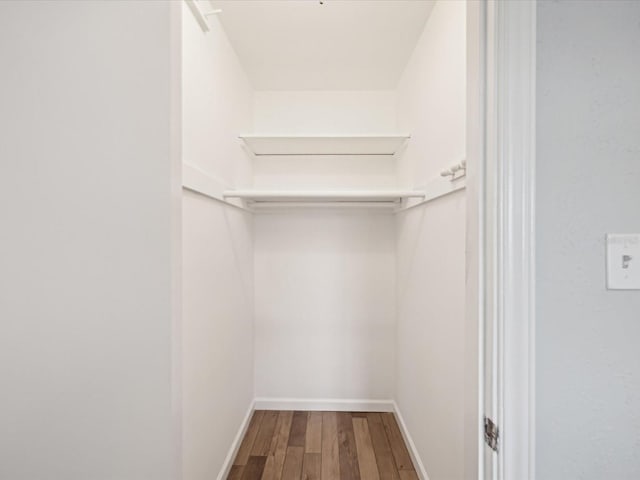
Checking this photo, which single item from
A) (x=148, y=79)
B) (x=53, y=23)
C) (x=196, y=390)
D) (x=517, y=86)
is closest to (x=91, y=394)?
(x=196, y=390)

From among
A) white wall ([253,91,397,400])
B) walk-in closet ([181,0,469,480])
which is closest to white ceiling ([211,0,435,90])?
walk-in closet ([181,0,469,480])

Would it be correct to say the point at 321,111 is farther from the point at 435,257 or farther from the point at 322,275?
the point at 435,257

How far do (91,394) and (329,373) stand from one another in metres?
2.11

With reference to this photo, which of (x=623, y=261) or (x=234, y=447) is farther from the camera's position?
(x=234, y=447)

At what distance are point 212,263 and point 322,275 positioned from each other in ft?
3.99

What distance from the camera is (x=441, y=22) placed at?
1.70 metres

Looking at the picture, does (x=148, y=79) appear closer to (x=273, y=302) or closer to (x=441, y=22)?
(x=441, y=22)

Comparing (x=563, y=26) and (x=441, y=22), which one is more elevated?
(x=441, y=22)

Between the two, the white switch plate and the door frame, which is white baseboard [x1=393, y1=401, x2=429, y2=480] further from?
the white switch plate

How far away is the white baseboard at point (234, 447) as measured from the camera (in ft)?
6.44

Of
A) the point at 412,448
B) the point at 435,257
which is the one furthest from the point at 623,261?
the point at 412,448

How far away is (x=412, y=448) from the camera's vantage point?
219cm

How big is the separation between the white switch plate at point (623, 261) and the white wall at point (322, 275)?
2.08 metres

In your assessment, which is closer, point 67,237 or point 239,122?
point 67,237
